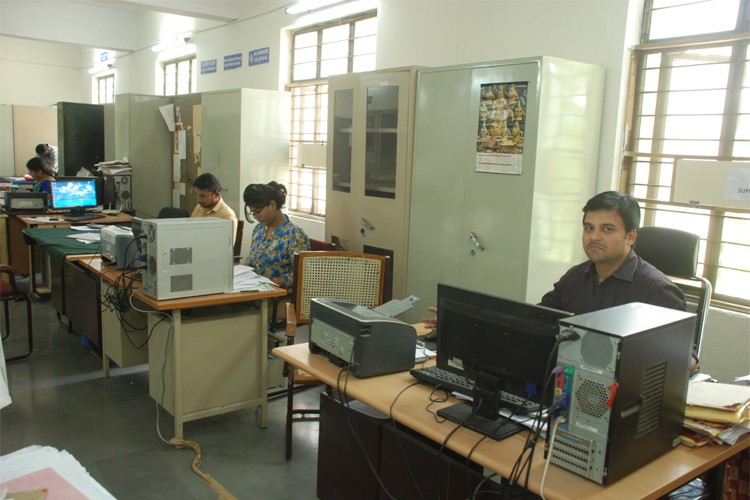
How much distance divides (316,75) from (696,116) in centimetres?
370

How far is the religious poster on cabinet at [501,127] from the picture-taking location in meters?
3.13

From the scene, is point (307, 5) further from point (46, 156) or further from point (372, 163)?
point (46, 156)

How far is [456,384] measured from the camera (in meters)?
2.02

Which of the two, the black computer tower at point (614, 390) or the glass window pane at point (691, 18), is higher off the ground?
the glass window pane at point (691, 18)

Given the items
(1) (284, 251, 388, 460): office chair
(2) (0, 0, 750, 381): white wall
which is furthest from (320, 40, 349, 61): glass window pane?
(1) (284, 251, 388, 460): office chair

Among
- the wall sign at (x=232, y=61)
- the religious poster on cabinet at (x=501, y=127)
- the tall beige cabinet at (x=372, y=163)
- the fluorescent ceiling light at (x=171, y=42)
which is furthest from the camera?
the fluorescent ceiling light at (x=171, y=42)

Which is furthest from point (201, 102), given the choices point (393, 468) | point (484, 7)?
point (393, 468)

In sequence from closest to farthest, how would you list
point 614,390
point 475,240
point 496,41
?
point 614,390 → point 475,240 → point 496,41

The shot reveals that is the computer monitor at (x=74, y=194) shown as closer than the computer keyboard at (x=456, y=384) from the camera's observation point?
No

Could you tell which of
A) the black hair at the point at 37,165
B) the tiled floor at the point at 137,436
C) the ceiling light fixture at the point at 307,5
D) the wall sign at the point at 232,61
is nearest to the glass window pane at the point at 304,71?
the ceiling light fixture at the point at 307,5

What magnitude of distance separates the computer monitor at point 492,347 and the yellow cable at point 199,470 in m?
1.26

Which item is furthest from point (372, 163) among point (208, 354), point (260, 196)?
point (208, 354)

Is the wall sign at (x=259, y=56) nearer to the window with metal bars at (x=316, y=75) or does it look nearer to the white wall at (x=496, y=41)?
the white wall at (x=496, y=41)

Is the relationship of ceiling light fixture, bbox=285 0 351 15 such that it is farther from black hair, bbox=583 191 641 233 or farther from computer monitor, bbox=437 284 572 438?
computer monitor, bbox=437 284 572 438
